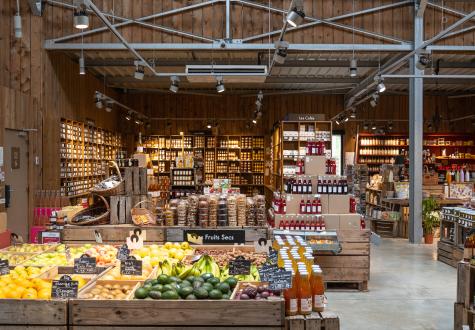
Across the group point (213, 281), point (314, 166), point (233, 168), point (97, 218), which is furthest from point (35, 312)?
point (233, 168)

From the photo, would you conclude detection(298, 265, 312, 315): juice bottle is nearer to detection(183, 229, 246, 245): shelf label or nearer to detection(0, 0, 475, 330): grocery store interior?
detection(0, 0, 475, 330): grocery store interior

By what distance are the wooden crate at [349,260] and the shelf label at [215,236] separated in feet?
7.63

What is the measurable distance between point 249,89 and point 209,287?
612 inches

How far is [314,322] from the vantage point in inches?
138

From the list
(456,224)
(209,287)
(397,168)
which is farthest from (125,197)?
(397,168)

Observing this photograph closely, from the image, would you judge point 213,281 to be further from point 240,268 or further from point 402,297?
point 402,297

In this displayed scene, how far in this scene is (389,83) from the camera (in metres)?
16.6

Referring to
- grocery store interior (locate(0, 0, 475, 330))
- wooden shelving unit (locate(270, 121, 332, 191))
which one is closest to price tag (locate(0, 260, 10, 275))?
grocery store interior (locate(0, 0, 475, 330))

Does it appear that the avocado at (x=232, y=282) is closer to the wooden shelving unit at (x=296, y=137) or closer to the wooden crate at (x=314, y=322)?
the wooden crate at (x=314, y=322)

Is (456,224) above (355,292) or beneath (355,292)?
above

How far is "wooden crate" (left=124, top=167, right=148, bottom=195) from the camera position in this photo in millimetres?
6605

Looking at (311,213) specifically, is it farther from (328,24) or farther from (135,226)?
(328,24)

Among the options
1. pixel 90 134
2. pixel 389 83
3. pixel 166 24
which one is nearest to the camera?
pixel 166 24

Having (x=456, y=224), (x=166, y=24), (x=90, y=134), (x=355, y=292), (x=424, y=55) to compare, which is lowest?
(x=355, y=292)
